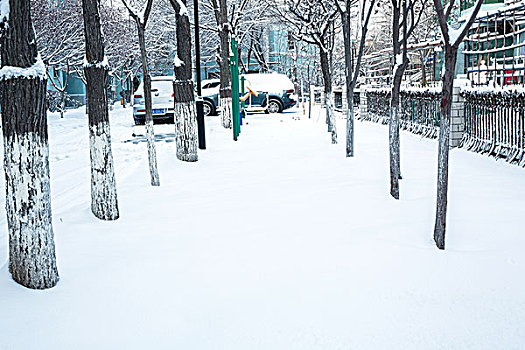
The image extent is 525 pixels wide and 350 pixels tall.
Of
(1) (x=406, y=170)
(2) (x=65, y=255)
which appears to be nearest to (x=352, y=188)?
(1) (x=406, y=170)

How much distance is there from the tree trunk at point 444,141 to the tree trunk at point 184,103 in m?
6.02

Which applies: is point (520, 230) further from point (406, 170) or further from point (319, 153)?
point (319, 153)

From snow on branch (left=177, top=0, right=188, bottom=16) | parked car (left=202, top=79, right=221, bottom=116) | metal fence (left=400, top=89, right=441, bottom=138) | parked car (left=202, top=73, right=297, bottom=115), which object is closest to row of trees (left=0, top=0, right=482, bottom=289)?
snow on branch (left=177, top=0, right=188, bottom=16)

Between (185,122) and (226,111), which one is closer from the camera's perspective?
(185,122)

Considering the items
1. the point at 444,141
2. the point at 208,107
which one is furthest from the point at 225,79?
the point at 444,141

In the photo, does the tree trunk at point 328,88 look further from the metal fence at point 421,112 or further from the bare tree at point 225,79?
the bare tree at point 225,79

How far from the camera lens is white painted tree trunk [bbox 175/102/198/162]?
9898mm

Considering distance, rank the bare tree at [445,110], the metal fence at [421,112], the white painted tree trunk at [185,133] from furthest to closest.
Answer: the metal fence at [421,112] < the white painted tree trunk at [185,133] < the bare tree at [445,110]

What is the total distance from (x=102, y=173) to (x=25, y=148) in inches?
78.6

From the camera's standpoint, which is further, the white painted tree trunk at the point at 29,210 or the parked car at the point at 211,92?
the parked car at the point at 211,92

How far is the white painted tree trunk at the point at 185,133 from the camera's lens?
9898 mm

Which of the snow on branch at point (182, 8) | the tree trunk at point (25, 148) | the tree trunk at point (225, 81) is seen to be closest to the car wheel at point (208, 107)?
the tree trunk at point (225, 81)

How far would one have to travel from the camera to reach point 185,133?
994cm

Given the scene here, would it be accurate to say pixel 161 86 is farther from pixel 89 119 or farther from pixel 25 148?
pixel 25 148
